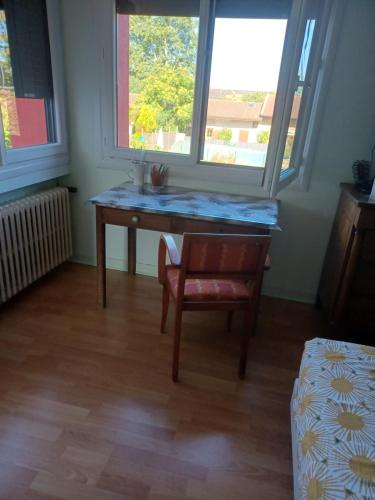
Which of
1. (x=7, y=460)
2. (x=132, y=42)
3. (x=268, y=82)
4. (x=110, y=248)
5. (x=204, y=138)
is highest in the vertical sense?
(x=132, y=42)

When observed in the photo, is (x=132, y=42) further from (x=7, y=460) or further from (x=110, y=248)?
(x=7, y=460)

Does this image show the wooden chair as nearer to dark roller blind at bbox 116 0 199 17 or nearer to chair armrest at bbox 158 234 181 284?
chair armrest at bbox 158 234 181 284

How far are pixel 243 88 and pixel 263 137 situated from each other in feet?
1.09

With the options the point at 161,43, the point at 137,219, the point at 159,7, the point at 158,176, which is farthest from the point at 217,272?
the point at 159,7

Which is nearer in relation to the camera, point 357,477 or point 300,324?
point 357,477

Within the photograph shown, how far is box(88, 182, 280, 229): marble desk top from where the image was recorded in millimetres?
1853

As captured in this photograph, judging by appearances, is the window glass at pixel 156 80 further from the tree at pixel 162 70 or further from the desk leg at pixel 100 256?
the desk leg at pixel 100 256

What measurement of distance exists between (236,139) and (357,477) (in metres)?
1.96

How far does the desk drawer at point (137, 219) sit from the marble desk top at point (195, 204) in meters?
0.04

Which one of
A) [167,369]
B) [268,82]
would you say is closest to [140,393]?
[167,369]

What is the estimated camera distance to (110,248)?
8.96ft

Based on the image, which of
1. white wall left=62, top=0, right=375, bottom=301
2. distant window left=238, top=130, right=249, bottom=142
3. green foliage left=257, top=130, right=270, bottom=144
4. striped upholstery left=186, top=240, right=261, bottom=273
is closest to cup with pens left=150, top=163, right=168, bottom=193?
white wall left=62, top=0, right=375, bottom=301

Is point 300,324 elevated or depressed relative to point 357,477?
depressed

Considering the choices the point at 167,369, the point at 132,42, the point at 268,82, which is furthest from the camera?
the point at 132,42
